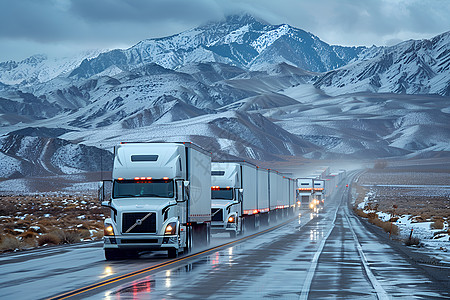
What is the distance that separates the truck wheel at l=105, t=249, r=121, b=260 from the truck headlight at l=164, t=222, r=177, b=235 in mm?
1734

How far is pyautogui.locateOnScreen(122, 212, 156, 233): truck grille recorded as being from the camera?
77.7ft

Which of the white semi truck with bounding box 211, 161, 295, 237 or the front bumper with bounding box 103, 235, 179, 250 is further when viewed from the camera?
the white semi truck with bounding box 211, 161, 295, 237

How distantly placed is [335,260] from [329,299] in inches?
384

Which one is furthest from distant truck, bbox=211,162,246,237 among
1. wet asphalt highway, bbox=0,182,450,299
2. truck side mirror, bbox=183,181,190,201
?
truck side mirror, bbox=183,181,190,201

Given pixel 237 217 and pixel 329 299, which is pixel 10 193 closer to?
pixel 237 217

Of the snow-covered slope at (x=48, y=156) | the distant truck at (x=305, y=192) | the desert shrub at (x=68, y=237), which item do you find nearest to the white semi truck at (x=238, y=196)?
the desert shrub at (x=68, y=237)

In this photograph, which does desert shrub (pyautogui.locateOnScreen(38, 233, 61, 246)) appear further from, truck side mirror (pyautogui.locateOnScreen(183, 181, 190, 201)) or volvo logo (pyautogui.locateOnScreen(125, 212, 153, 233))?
volvo logo (pyautogui.locateOnScreen(125, 212, 153, 233))

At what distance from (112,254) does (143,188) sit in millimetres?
2372

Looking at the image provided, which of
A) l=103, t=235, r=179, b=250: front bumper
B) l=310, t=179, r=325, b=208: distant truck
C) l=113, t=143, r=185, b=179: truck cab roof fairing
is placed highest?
l=310, t=179, r=325, b=208: distant truck

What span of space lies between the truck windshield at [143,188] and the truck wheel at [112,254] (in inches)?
69.2

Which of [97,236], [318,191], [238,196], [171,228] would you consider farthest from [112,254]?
[318,191]

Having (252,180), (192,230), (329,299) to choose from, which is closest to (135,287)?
(329,299)

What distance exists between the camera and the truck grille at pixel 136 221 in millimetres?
23688

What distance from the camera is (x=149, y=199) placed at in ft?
80.0
